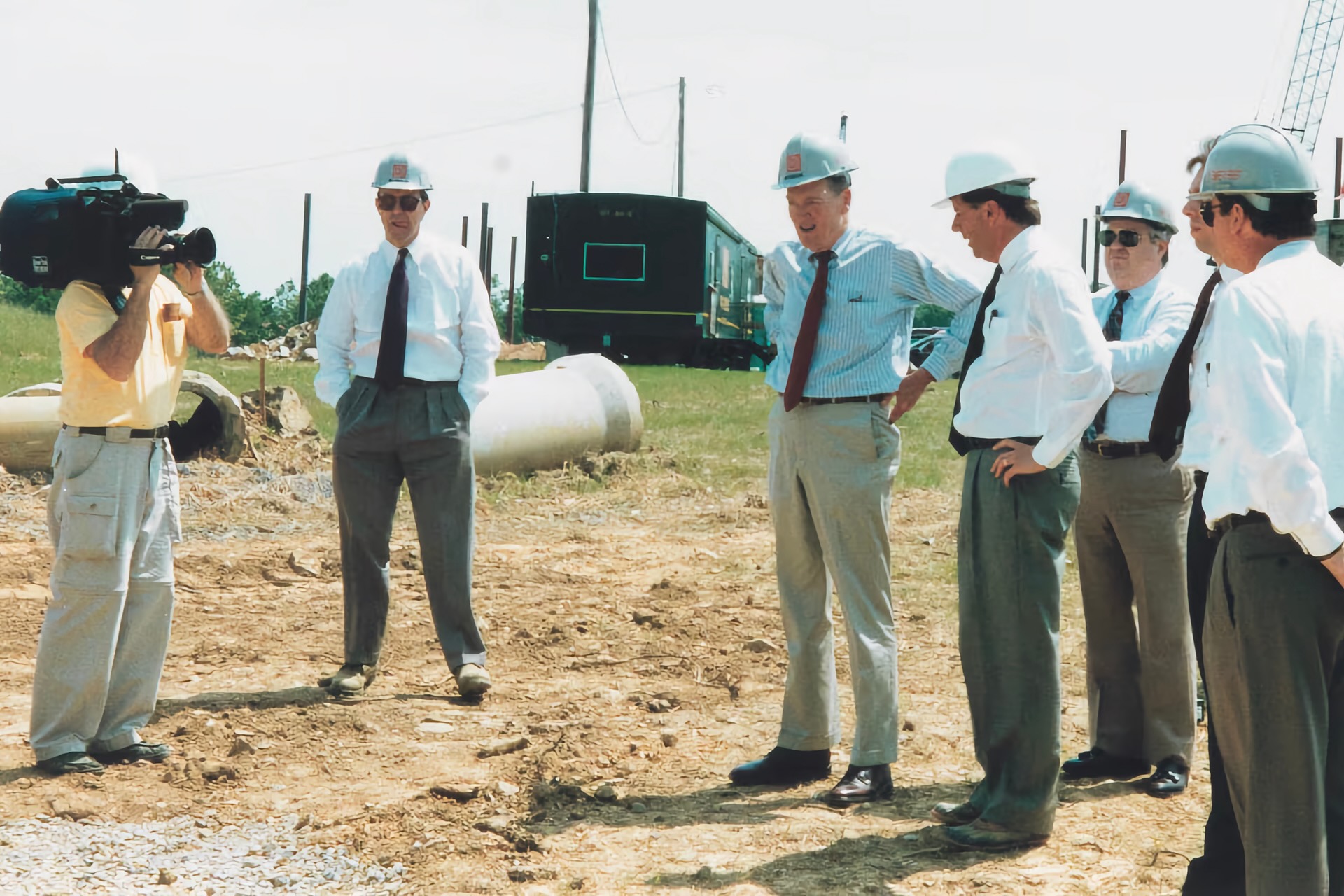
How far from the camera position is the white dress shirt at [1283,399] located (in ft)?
9.41

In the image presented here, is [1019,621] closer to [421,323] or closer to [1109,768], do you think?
[1109,768]

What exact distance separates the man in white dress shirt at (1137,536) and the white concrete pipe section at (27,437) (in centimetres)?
896

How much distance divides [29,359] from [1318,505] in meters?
24.8

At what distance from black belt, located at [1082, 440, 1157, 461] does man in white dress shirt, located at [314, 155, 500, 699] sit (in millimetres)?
Result: 2684

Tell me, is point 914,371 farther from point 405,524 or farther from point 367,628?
point 405,524

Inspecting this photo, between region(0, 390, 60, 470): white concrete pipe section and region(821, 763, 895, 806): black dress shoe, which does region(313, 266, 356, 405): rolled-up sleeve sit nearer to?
region(821, 763, 895, 806): black dress shoe

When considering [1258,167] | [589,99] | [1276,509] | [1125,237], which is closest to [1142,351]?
[1125,237]

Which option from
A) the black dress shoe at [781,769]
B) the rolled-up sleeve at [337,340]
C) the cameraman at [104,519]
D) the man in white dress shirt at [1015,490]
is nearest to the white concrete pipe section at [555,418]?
the rolled-up sleeve at [337,340]

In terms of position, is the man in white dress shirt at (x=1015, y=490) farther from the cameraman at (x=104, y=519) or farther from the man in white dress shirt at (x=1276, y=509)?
the cameraman at (x=104, y=519)

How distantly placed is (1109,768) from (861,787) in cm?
106

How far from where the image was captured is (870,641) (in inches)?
184

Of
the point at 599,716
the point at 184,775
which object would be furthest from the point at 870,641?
the point at 184,775

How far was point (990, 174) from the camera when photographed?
13.5 ft

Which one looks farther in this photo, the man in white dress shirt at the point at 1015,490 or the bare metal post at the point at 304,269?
the bare metal post at the point at 304,269
